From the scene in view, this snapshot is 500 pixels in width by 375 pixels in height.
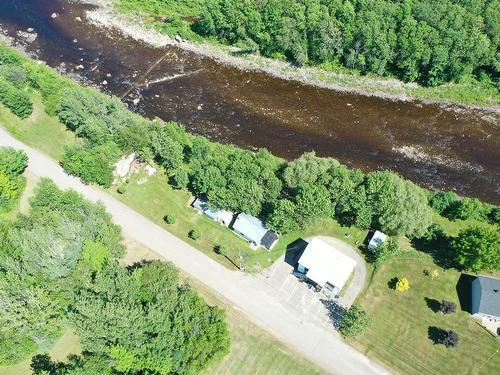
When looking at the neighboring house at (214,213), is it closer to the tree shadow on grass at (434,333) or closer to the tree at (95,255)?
the tree at (95,255)

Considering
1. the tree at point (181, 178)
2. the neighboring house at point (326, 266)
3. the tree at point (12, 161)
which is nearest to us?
the neighboring house at point (326, 266)

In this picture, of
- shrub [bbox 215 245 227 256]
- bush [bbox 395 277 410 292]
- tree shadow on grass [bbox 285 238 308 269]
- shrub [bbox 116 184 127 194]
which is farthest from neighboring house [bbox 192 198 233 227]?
bush [bbox 395 277 410 292]

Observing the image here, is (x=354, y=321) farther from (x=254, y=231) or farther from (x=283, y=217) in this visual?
(x=254, y=231)

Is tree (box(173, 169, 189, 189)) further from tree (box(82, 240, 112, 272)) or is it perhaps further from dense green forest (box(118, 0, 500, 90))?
dense green forest (box(118, 0, 500, 90))

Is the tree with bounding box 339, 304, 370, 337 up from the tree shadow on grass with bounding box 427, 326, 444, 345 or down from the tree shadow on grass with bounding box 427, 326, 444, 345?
down

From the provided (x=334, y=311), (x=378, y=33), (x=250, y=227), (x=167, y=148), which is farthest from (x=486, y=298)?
(x=378, y=33)

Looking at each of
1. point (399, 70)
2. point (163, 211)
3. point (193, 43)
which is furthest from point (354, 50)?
point (163, 211)

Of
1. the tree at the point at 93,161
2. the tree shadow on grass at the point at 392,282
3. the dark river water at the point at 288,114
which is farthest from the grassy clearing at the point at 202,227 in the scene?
the dark river water at the point at 288,114
